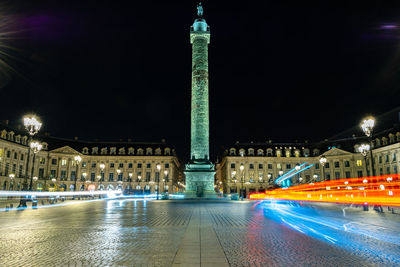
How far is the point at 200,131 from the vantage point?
1715 inches

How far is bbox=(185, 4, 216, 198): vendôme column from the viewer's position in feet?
138

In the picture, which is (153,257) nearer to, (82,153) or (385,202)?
(385,202)

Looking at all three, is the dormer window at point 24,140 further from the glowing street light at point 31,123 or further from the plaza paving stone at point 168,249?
the plaza paving stone at point 168,249

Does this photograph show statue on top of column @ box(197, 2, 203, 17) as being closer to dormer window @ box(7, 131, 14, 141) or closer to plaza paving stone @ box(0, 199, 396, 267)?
plaza paving stone @ box(0, 199, 396, 267)

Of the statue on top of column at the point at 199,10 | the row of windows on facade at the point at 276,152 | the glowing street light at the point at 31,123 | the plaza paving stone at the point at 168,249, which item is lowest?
the plaza paving stone at the point at 168,249

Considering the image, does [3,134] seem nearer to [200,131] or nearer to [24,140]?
[24,140]

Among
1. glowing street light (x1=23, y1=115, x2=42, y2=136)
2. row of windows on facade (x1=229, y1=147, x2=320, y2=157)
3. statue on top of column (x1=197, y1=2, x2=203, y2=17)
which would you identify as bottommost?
glowing street light (x1=23, y1=115, x2=42, y2=136)

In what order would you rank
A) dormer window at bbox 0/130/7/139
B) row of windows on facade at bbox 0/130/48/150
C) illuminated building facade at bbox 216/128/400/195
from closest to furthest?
dormer window at bbox 0/130/7/139 < row of windows on facade at bbox 0/130/48/150 < illuminated building facade at bbox 216/128/400/195

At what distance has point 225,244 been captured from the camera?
8.34 meters

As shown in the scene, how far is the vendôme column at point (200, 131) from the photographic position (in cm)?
4195

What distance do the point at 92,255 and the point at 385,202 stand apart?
94.9ft

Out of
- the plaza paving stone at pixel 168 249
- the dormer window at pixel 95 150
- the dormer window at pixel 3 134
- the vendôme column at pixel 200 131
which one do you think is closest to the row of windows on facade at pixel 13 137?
the dormer window at pixel 3 134

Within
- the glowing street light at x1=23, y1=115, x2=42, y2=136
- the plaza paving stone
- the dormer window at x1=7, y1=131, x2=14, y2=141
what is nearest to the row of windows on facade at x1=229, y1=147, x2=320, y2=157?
the dormer window at x1=7, y1=131, x2=14, y2=141

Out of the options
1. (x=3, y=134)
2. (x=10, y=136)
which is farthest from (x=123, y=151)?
(x=3, y=134)
